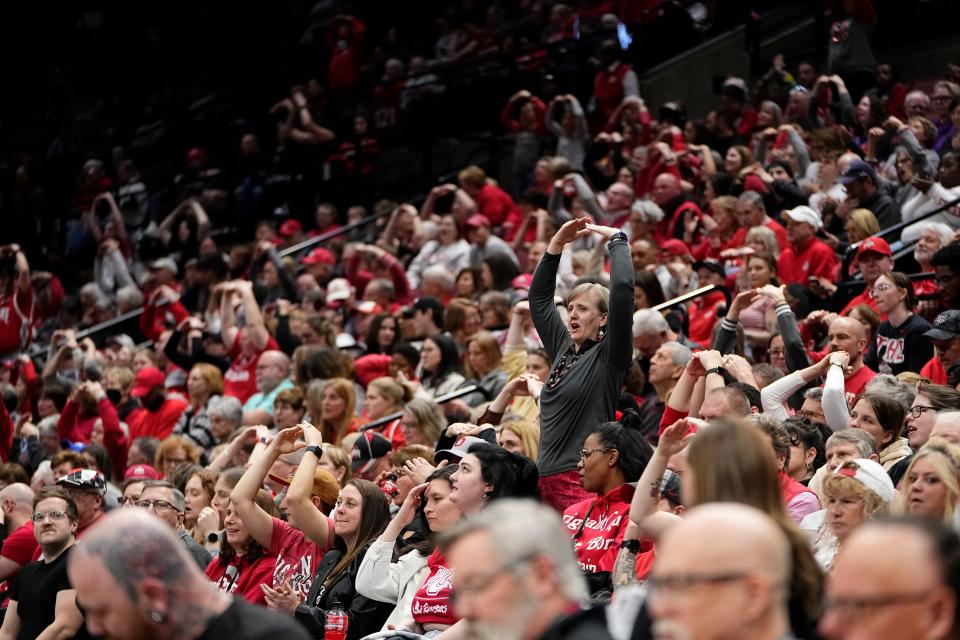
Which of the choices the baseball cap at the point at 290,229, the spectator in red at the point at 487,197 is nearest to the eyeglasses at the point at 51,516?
the spectator in red at the point at 487,197

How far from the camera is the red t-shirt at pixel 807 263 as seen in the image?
31.0 ft

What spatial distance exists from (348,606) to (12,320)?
809 centimetres

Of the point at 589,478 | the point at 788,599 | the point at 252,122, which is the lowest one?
the point at 252,122

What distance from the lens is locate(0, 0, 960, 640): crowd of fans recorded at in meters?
3.29

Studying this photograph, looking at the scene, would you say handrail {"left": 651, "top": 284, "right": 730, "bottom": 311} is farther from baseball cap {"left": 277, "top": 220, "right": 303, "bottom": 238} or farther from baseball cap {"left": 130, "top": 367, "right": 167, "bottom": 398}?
baseball cap {"left": 277, "top": 220, "right": 303, "bottom": 238}

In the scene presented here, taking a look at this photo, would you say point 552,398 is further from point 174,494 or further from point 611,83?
point 611,83

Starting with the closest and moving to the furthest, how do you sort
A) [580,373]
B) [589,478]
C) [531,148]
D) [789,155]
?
[589,478], [580,373], [789,155], [531,148]

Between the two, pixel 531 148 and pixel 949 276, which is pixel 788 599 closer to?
pixel 949 276

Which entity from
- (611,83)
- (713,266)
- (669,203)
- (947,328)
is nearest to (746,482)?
(947,328)

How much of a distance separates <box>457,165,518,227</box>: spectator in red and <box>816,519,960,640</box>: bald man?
1104 cm

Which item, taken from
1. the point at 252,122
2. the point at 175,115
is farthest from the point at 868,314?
the point at 175,115

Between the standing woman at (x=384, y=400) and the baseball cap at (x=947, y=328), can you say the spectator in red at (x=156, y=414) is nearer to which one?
the standing woman at (x=384, y=400)

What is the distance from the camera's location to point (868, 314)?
7.46 metres

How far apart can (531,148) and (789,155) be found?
3.61 m
